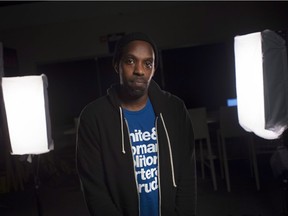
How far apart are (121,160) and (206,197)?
6.58ft

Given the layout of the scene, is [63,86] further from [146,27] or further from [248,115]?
[248,115]

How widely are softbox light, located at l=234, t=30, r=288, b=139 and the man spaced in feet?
1.08

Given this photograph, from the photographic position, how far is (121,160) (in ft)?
3.83

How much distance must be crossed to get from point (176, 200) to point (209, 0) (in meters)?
3.87

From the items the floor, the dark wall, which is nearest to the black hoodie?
the floor

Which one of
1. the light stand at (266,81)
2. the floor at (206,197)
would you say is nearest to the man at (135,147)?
the light stand at (266,81)

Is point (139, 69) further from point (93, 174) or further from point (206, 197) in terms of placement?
point (206, 197)

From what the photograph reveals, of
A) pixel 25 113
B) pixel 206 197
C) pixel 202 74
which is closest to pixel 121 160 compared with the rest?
pixel 25 113

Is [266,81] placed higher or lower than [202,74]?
lower

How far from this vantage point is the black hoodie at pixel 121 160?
1.15 metres

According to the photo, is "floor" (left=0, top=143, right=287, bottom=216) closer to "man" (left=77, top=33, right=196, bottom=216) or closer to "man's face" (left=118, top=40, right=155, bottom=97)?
"man" (left=77, top=33, right=196, bottom=216)

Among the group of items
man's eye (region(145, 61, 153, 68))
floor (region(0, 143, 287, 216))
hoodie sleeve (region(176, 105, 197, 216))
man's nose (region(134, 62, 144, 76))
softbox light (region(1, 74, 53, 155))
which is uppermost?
man's eye (region(145, 61, 153, 68))

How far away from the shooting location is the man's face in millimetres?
1159

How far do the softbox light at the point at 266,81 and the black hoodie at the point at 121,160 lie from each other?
0.33m
